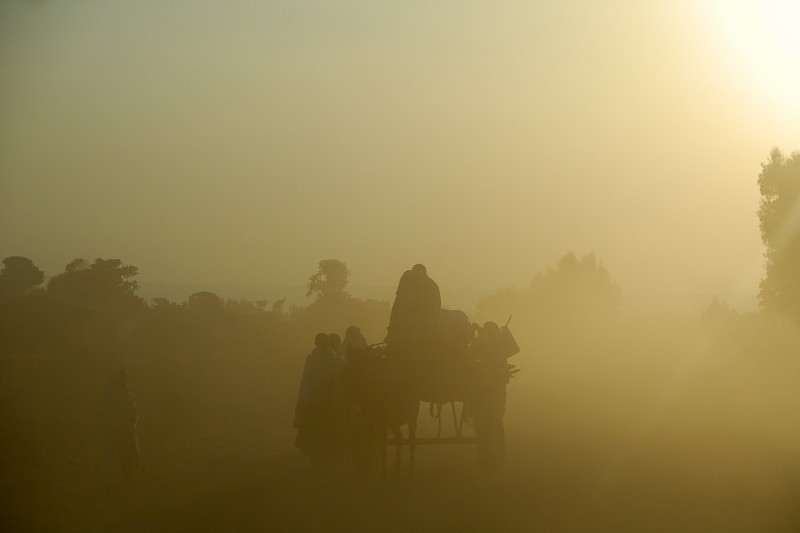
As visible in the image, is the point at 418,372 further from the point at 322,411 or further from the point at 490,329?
the point at 322,411

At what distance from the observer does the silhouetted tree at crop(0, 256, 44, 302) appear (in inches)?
2453

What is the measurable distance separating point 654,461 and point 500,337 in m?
3.40

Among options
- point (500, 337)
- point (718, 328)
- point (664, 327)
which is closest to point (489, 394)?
point (500, 337)

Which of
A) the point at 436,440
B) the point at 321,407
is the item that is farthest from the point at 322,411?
the point at 436,440

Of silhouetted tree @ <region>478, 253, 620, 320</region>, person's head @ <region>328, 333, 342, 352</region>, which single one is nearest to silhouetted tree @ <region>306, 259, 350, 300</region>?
silhouetted tree @ <region>478, 253, 620, 320</region>

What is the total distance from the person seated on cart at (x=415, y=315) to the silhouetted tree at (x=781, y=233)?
2956 centimetres

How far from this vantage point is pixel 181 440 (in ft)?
84.9

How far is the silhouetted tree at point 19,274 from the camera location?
62312mm

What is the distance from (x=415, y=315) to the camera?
634 inches

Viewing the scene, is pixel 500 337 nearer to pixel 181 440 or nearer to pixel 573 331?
pixel 181 440

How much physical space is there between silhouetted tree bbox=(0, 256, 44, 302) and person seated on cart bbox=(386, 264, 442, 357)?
5064cm

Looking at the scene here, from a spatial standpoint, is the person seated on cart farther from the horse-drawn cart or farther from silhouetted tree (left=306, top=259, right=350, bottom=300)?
silhouetted tree (left=306, top=259, right=350, bottom=300)

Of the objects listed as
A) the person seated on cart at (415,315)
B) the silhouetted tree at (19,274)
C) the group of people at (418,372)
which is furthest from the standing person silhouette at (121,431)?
the silhouetted tree at (19,274)

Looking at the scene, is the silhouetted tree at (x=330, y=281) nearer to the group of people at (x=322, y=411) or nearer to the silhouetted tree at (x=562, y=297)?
the silhouetted tree at (x=562, y=297)
